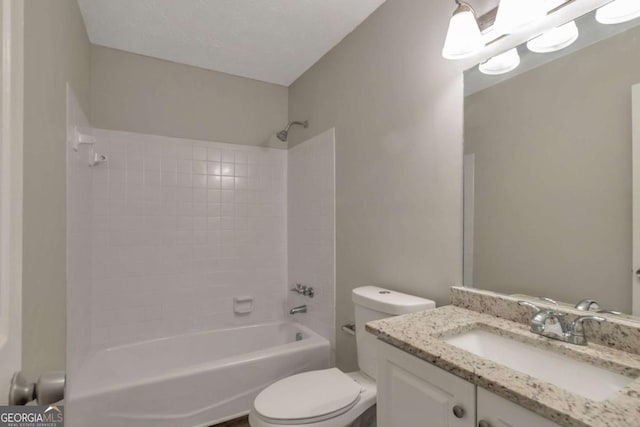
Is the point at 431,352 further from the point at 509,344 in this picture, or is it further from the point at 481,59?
the point at 481,59

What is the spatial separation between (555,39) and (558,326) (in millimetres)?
945

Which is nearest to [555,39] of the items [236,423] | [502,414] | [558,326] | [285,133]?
[558,326]

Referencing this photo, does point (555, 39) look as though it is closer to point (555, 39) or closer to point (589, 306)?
point (555, 39)

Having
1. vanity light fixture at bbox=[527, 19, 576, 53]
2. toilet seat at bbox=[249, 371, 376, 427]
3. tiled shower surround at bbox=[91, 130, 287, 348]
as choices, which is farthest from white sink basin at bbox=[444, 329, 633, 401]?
tiled shower surround at bbox=[91, 130, 287, 348]

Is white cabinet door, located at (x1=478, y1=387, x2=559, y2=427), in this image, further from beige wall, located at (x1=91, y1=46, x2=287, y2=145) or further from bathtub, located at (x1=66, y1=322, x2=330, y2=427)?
beige wall, located at (x1=91, y1=46, x2=287, y2=145)

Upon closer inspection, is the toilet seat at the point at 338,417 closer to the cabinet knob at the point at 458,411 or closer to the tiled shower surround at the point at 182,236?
the cabinet knob at the point at 458,411

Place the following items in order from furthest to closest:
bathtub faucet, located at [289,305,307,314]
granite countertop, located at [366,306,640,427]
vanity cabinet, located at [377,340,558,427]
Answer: bathtub faucet, located at [289,305,307,314]
vanity cabinet, located at [377,340,558,427]
granite countertop, located at [366,306,640,427]

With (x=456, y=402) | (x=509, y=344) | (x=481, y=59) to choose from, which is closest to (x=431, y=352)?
(x=456, y=402)

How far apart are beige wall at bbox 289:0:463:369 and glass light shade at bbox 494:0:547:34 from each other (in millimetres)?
296

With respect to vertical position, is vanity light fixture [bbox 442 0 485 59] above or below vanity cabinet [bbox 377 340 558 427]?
above

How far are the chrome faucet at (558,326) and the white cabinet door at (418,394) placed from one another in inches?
15.0

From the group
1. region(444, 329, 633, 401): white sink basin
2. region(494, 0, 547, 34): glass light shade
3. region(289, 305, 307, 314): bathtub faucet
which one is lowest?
region(289, 305, 307, 314): bathtub faucet

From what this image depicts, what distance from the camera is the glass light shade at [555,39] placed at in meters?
1.04

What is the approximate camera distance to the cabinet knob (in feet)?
2.59
